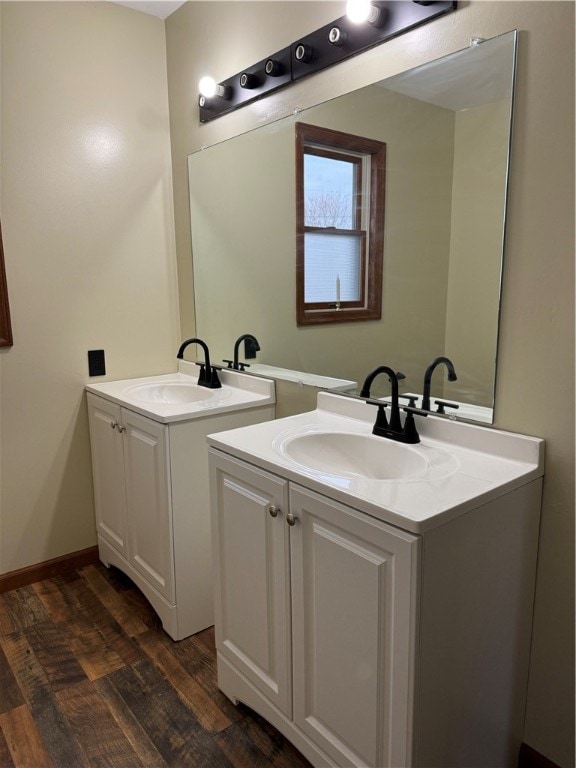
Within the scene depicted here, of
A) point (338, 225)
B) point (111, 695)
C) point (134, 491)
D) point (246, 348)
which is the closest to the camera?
point (111, 695)

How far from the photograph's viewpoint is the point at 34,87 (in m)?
2.19

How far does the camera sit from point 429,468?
135cm

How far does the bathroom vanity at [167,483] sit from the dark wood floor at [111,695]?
16 cm

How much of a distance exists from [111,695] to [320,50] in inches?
87.5

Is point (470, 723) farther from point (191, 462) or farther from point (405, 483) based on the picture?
point (191, 462)

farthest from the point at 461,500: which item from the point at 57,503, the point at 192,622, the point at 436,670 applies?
the point at 57,503

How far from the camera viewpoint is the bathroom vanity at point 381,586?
3.68 ft

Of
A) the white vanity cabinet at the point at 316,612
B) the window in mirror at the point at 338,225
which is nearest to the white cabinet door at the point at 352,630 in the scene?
the white vanity cabinet at the point at 316,612

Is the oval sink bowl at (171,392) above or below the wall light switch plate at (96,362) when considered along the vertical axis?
below

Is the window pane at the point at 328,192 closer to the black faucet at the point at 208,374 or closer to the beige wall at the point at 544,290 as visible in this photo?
the beige wall at the point at 544,290

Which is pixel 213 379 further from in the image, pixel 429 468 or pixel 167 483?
pixel 429 468

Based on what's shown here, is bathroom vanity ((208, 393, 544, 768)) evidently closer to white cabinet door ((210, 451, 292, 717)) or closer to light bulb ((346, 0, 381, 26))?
white cabinet door ((210, 451, 292, 717))

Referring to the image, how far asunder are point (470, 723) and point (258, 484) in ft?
2.47

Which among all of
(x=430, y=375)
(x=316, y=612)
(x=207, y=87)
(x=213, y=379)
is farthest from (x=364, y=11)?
(x=316, y=612)
